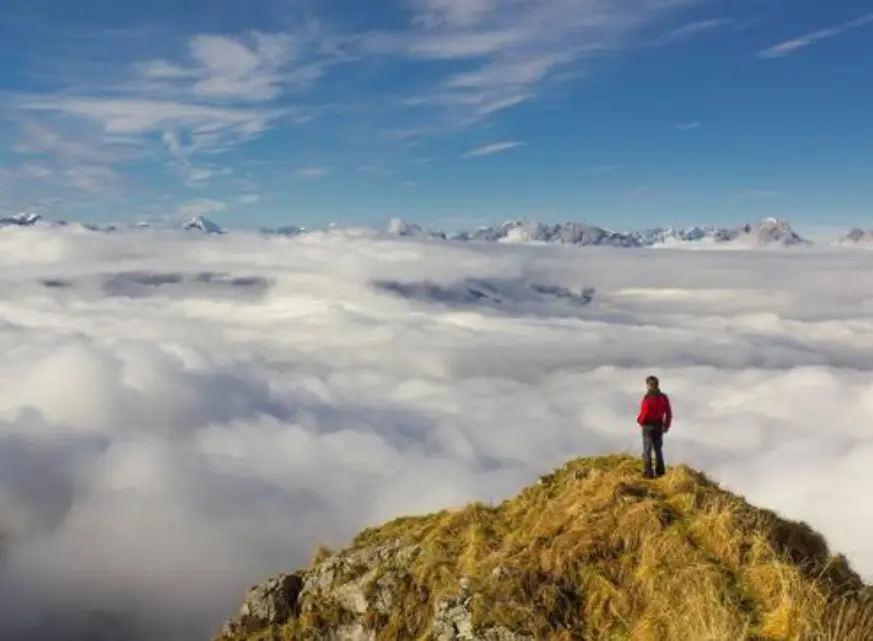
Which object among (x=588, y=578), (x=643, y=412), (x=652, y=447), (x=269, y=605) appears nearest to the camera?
(x=588, y=578)

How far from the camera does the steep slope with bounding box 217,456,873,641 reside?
46.3 ft

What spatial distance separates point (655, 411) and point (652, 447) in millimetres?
1176

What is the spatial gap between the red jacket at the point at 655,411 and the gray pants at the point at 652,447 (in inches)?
8.5

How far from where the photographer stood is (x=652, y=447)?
23.6m

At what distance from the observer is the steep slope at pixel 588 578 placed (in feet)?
46.3

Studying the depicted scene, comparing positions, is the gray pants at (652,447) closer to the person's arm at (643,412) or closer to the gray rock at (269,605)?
the person's arm at (643,412)

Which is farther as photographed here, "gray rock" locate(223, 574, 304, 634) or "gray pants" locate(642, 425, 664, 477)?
"gray rock" locate(223, 574, 304, 634)

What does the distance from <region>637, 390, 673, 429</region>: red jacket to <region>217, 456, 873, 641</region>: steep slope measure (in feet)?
6.36

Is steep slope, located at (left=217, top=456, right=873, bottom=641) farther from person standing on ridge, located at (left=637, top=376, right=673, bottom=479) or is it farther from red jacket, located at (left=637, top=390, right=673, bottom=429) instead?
red jacket, located at (left=637, top=390, right=673, bottom=429)

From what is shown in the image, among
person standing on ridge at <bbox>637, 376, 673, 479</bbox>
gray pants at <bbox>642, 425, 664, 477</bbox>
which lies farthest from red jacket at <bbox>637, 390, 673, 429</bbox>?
gray pants at <bbox>642, 425, 664, 477</bbox>

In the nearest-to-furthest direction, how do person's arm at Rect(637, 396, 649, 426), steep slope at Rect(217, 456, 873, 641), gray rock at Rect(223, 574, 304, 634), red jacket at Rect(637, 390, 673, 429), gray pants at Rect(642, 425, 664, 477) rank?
1. steep slope at Rect(217, 456, 873, 641)
2. gray pants at Rect(642, 425, 664, 477)
3. red jacket at Rect(637, 390, 673, 429)
4. person's arm at Rect(637, 396, 649, 426)
5. gray rock at Rect(223, 574, 304, 634)

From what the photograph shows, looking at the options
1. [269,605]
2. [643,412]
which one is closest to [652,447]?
[643,412]

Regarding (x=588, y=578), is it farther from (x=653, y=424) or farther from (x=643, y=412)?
(x=643, y=412)

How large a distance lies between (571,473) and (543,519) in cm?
440
